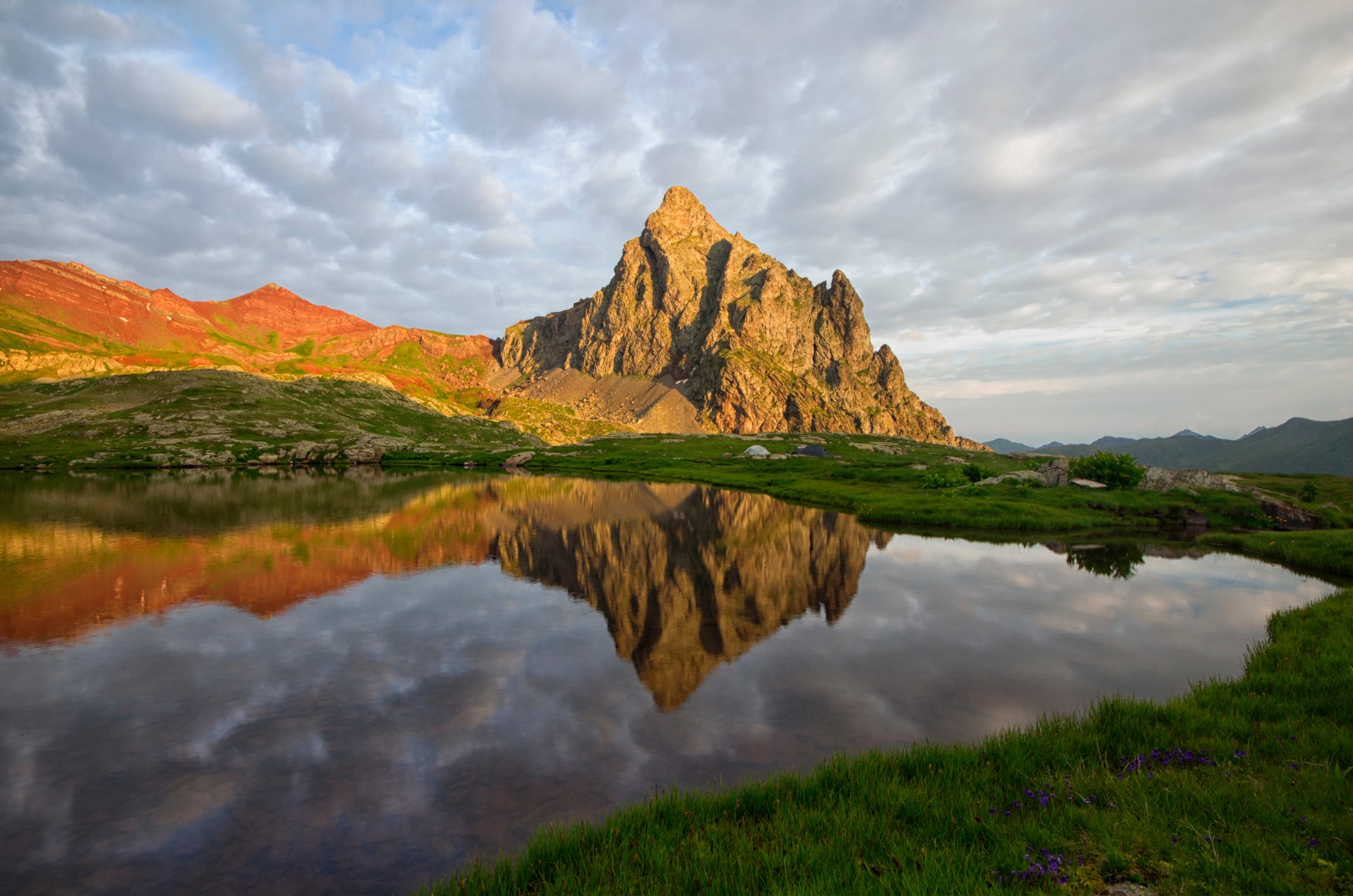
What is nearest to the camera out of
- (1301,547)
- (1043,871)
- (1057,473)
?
(1043,871)

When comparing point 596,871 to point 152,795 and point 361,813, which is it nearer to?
point 361,813

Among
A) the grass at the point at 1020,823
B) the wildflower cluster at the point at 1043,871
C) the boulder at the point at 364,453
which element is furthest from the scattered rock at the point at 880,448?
the wildflower cluster at the point at 1043,871

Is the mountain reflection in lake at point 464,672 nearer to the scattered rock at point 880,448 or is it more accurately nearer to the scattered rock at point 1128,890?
the scattered rock at point 1128,890

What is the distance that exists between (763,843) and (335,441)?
149135 millimetres

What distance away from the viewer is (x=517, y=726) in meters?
12.0

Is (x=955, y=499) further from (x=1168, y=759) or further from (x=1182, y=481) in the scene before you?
(x=1168, y=759)

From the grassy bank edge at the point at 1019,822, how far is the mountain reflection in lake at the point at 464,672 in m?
1.67

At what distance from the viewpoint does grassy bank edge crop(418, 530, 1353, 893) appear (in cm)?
621

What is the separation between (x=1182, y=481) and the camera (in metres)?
53.3

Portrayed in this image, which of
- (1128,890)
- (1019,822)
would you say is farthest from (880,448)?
(1128,890)

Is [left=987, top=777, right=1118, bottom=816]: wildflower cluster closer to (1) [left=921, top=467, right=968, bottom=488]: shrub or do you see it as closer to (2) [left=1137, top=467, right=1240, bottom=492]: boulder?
(1) [left=921, top=467, right=968, bottom=488]: shrub

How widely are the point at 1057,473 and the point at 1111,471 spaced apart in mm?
4878

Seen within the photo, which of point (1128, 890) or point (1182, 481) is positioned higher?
point (1182, 481)

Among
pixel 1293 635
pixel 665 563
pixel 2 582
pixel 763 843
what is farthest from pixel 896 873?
pixel 2 582
